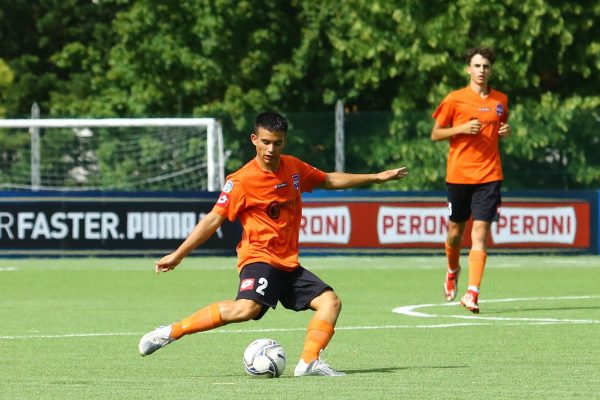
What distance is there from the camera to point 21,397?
9.22m

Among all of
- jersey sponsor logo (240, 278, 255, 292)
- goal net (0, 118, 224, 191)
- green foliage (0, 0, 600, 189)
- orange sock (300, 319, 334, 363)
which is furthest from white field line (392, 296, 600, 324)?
goal net (0, 118, 224, 191)

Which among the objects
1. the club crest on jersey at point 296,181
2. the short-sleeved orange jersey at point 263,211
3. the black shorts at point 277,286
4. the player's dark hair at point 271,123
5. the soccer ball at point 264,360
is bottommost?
the soccer ball at point 264,360

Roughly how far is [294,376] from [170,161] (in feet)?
71.4

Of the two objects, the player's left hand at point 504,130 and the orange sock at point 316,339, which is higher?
the player's left hand at point 504,130

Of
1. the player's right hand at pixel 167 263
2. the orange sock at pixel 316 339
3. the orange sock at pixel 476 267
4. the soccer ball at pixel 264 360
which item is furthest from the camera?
the orange sock at pixel 476 267

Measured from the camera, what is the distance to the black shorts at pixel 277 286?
34.7 ft

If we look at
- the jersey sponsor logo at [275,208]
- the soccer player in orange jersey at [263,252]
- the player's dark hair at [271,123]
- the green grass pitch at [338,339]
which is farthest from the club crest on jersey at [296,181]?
the green grass pitch at [338,339]

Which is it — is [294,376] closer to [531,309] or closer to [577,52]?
[531,309]

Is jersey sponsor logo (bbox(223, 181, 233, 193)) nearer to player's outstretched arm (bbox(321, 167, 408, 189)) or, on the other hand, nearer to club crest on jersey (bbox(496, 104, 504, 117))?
player's outstretched arm (bbox(321, 167, 408, 189))

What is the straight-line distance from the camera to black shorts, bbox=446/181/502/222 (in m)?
15.7

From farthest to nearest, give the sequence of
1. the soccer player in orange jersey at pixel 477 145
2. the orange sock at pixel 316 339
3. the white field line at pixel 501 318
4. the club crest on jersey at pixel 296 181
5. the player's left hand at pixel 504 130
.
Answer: the soccer player in orange jersey at pixel 477 145 → the player's left hand at pixel 504 130 → the white field line at pixel 501 318 → the club crest on jersey at pixel 296 181 → the orange sock at pixel 316 339

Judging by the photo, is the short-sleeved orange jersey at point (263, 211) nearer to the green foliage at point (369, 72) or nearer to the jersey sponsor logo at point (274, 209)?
the jersey sponsor logo at point (274, 209)

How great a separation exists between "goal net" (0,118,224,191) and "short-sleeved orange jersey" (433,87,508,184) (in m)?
14.6

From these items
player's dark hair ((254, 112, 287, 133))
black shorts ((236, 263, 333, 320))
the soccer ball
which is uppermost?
player's dark hair ((254, 112, 287, 133))
